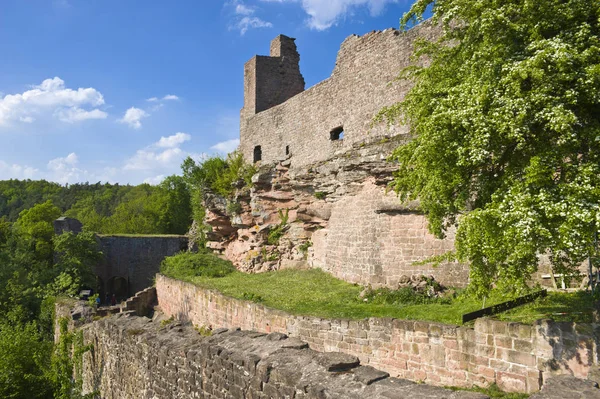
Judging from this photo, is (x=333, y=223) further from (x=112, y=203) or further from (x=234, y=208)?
(x=112, y=203)

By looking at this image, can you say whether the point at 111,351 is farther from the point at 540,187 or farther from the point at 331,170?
the point at 331,170

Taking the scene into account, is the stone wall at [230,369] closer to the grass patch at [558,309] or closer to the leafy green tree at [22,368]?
the leafy green tree at [22,368]

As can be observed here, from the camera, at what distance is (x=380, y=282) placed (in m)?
12.2

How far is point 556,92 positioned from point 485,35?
146 centimetres

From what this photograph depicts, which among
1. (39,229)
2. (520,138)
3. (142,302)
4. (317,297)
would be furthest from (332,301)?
(39,229)

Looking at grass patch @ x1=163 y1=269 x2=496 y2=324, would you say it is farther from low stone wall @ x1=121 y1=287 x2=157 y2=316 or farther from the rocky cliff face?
low stone wall @ x1=121 y1=287 x2=157 y2=316

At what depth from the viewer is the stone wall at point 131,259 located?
28.2m

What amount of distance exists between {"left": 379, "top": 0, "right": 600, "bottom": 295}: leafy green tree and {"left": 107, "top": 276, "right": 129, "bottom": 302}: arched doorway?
90.2ft

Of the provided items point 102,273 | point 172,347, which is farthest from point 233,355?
point 102,273

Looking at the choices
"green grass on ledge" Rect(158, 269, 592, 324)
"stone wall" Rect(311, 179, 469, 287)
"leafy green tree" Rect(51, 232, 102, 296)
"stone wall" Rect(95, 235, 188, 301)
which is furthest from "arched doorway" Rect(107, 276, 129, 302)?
"stone wall" Rect(311, 179, 469, 287)

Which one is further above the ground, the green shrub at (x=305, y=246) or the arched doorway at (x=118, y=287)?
the green shrub at (x=305, y=246)

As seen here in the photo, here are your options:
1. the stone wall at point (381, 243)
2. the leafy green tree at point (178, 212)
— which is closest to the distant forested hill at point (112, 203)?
the leafy green tree at point (178, 212)

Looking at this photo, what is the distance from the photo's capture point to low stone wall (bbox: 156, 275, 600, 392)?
536 cm

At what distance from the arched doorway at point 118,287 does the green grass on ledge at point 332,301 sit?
14.1m
